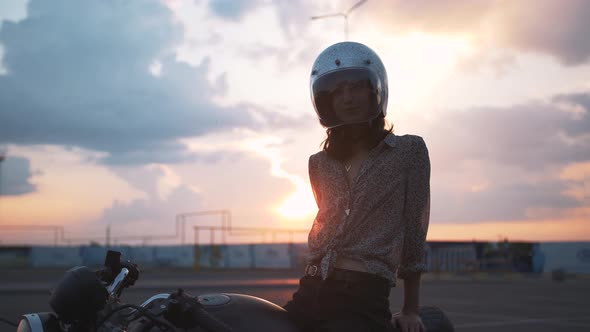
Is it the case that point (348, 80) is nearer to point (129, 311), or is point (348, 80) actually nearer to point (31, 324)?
point (129, 311)

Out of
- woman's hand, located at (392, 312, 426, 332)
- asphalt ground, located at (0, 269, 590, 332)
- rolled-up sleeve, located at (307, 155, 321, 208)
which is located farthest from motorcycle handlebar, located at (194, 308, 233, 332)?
asphalt ground, located at (0, 269, 590, 332)

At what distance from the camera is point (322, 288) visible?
7.57ft

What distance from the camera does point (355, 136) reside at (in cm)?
266

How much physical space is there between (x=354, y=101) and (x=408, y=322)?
852 millimetres

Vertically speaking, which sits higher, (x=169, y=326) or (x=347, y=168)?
(x=347, y=168)

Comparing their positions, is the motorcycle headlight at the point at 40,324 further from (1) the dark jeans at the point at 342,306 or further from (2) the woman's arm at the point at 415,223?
(2) the woman's arm at the point at 415,223

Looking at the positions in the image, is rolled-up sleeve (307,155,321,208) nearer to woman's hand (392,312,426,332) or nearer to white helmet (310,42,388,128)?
white helmet (310,42,388,128)

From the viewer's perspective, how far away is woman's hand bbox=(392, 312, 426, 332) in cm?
244

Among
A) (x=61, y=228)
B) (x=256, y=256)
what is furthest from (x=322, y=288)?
(x=61, y=228)

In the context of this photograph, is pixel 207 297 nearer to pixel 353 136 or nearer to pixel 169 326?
pixel 169 326

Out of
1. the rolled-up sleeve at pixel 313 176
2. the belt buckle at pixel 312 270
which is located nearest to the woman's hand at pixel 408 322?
the belt buckle at pixel 312 270

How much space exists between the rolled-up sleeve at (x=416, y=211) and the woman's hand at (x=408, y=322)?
0.53 ft

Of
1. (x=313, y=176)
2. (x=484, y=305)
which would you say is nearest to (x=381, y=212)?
(x=313, y=176)

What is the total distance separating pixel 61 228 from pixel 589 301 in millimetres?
37025
